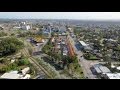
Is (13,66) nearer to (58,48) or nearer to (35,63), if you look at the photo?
(35,63)

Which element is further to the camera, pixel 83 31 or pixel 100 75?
pixel 83 31

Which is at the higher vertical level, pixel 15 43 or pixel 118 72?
pixel 15 43

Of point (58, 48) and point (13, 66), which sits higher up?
point (58, 48)

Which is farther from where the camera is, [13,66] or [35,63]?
[35,63]

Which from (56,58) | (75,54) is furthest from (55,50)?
(75,54)

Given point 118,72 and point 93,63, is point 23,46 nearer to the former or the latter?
point 93,63

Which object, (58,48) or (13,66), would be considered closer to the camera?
(13,66)

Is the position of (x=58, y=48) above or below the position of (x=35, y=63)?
above

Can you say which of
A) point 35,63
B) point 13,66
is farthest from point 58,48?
point 13,66
